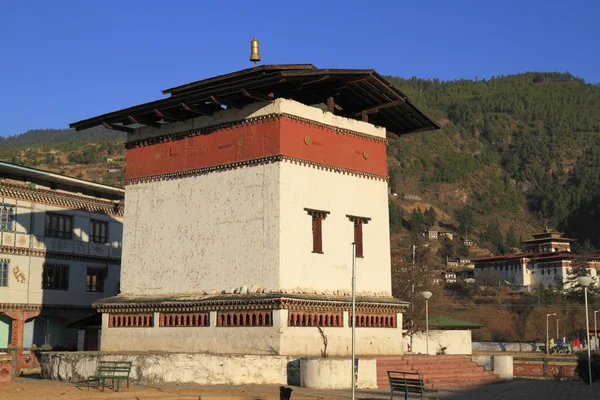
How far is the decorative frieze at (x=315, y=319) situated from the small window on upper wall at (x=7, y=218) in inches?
833

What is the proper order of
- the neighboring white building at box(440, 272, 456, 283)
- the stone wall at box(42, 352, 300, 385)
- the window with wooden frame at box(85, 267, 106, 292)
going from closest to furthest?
the stone wall at box(42, 352, 300, 385)
the window with wooden frame at box(85, 267, 106, 292)
the neighboring white building at box(440, 272, 456, 283)

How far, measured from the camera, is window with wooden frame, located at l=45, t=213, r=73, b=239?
148ft

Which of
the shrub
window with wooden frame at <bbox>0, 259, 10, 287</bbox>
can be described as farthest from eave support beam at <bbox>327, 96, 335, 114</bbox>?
window with wooden frame at <bbox>0, 259, 10, 287</bbox>

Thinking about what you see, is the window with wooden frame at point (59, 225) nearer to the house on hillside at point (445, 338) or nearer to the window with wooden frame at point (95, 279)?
the window with wooden frame at point (95, 279)

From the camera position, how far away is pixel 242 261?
29375 mm

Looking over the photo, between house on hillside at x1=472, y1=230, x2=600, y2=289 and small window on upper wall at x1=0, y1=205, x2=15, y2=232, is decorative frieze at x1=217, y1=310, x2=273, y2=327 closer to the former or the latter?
small window on upper wall at x1=0, y1=205, x2=15, y2=232

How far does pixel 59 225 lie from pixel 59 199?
1.49m

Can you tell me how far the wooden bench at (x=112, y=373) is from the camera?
25.2m

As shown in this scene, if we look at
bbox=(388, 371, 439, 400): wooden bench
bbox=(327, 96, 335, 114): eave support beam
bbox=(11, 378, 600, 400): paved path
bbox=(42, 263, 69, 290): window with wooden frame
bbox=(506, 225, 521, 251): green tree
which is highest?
bbox=(506, 225, 521, 251): green tree

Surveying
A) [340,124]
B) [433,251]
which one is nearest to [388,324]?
[340,124]

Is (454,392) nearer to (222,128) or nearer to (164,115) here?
(222,128)

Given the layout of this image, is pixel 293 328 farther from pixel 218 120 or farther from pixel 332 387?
pixel 218 120

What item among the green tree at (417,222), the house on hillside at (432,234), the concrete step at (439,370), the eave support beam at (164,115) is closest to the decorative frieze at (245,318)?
the concrete step at (439,370)

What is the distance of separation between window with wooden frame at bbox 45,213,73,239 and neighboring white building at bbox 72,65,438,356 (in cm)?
A: 1262
